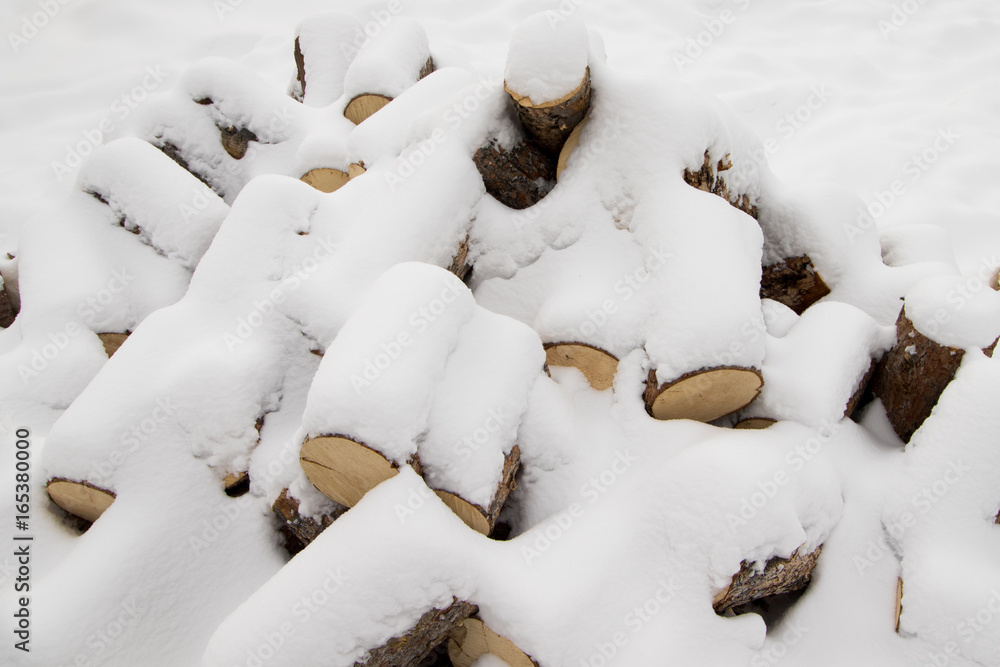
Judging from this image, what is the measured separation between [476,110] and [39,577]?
1761mm

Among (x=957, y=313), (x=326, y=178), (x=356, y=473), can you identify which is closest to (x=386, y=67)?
(x=326, y=178)

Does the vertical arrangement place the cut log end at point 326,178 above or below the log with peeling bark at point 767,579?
above

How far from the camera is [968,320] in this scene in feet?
5.07

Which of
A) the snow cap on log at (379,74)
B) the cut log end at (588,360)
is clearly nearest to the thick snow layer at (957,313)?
the cut log end at (588,360)

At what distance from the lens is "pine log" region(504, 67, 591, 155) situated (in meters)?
1.76

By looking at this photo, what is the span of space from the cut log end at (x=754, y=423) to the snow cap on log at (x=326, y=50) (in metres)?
2.68

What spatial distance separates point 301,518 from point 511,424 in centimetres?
56

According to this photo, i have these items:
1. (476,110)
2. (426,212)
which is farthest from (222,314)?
(476,110)

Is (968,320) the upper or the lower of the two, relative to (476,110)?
lower

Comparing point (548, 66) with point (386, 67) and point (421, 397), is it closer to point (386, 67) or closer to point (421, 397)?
point (421, 397)

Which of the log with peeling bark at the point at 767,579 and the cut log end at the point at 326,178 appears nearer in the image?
the log with peeling bark at the point at 767,579

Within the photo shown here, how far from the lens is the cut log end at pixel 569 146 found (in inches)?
75.6

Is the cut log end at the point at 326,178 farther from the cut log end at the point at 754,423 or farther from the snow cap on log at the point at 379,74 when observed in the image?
the cut log end at the point at 754,423

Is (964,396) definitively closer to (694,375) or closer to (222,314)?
(694,375)
